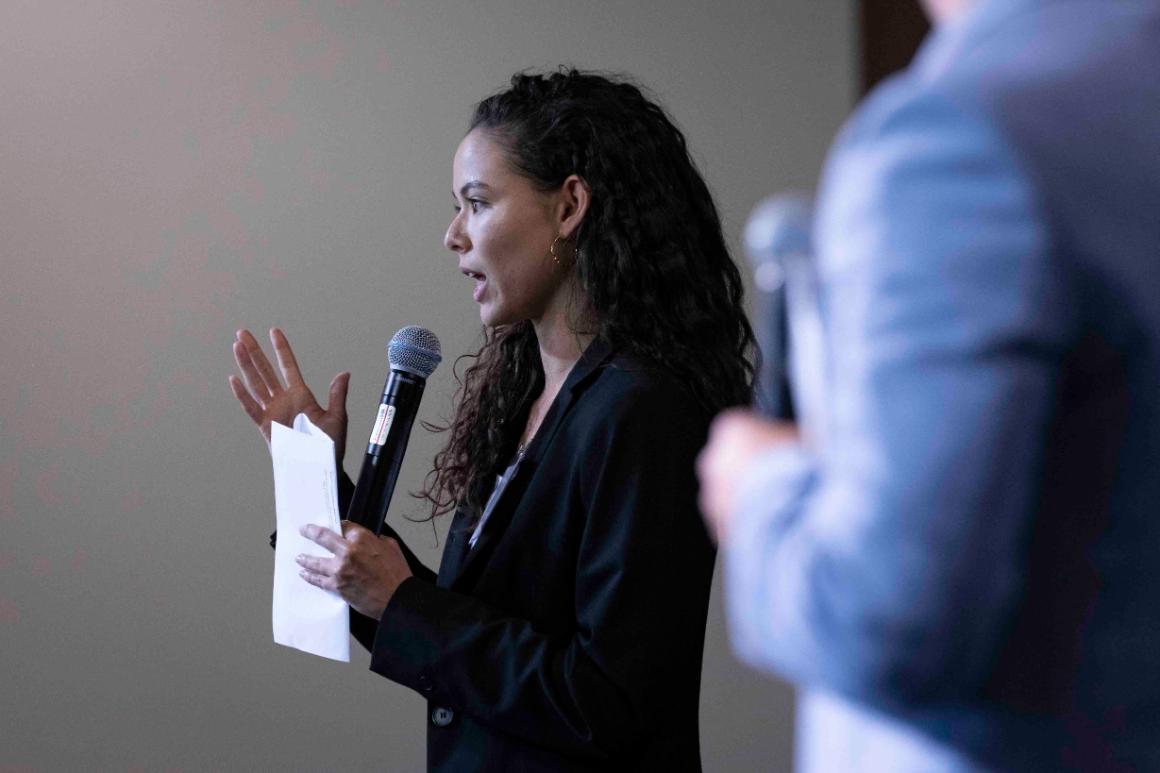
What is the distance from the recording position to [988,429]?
1.89ft

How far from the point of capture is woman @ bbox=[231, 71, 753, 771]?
147 cm

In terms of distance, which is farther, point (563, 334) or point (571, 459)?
point (563, 334)

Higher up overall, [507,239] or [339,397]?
[507,239]

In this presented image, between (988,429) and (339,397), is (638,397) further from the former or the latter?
(988,429)

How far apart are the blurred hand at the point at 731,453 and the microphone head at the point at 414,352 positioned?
963 millimetres

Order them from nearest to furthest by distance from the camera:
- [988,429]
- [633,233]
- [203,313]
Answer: [988,429]
[633,233]
[203,313]

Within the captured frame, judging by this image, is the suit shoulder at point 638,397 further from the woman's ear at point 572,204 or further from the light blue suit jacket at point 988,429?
the light blue suit jacket at point 988,429

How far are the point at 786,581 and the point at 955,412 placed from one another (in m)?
0.13

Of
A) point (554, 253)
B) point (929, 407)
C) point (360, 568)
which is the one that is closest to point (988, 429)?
point (929, 407)

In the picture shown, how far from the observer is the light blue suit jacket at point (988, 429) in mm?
584

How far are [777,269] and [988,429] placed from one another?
0.17 m

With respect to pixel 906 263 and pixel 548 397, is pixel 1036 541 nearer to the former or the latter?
pixel 906 263

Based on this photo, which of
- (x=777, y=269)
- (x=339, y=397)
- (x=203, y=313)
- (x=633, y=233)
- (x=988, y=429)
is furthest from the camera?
(x=203, y=313)

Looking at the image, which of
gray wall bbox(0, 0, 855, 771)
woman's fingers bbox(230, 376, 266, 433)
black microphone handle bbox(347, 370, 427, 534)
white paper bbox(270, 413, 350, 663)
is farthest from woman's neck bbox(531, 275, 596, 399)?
gray wall bbox(0, 0, 855, 771)
